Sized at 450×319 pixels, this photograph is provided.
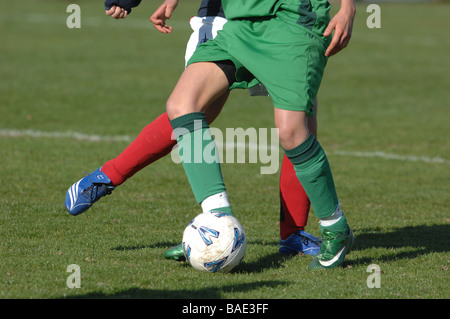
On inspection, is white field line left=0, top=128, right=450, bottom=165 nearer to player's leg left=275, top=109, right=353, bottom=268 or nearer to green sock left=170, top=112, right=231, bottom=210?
player's leg left=275, top=109, right=353, bottom=268

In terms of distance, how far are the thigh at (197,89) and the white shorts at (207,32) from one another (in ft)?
1.42

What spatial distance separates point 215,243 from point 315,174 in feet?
2.18

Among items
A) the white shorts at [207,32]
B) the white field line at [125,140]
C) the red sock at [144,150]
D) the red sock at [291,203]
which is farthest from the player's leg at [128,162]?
the white field line at [125,140]

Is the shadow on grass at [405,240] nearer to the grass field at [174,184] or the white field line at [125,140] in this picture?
the grass field at [174,184]

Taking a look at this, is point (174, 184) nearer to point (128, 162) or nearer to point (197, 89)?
point (128, 162)

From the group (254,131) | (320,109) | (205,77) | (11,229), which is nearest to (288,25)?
(205,77)

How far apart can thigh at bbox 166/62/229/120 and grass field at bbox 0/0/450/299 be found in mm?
915

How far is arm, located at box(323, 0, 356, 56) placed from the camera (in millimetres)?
3820

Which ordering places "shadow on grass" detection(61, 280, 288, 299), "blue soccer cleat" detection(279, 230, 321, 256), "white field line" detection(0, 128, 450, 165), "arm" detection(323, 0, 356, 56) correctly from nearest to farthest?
"shadow on grass" detection(61, 280, 288, 299) < "arm" detection(323, 0, 356, 56) < "blue soccer cleat" detection(279, 230, 321, 256) < "white field line" detection(0, 128, 450, 165)

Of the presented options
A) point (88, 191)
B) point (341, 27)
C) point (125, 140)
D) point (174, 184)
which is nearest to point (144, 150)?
point (88, 191)

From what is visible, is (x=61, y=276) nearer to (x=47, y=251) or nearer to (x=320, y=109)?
(x=47, y=251)

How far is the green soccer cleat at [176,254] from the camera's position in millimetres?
4258

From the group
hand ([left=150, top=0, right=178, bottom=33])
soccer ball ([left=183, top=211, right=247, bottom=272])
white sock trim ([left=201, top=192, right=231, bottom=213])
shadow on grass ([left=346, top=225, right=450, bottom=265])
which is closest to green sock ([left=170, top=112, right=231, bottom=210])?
white sock trim ([left=201, top=192, right=231, bottom=213])

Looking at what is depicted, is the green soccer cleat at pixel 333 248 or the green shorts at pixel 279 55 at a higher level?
the green shorts at pixel 279 55
